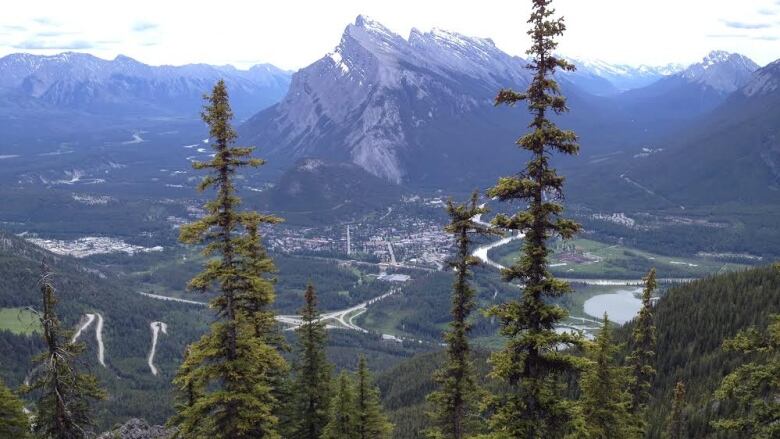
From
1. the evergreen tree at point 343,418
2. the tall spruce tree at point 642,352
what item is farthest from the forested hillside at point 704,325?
the evergreen tree at point 343,418

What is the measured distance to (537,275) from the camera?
78.6 feet

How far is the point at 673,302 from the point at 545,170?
89.6 meters

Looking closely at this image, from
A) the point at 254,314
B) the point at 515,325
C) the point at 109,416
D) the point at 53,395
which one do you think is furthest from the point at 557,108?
the point at 109,416

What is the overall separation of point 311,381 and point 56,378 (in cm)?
1731

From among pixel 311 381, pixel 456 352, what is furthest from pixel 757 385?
pixel 311 381

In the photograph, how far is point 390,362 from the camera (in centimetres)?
16175

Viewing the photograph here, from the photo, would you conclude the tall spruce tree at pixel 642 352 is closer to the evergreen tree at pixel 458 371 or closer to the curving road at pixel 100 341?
the evergreen tree at pixel 458 371

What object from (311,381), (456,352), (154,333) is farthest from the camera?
(154,333)

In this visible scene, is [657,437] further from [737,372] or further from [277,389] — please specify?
[737,372]

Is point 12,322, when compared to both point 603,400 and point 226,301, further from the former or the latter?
point 603,400

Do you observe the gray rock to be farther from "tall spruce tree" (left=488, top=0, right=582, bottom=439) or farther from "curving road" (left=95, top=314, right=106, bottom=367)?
"curving road" (left=95, top=314, right=106, bottom=367)

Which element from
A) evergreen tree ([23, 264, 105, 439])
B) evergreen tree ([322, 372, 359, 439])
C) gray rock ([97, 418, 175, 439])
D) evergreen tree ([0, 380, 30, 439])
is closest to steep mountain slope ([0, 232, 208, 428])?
gray rock ([97, 418, 175, 439])

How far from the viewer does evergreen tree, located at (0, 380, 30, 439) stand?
3909cm

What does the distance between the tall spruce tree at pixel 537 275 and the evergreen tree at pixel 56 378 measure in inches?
743
